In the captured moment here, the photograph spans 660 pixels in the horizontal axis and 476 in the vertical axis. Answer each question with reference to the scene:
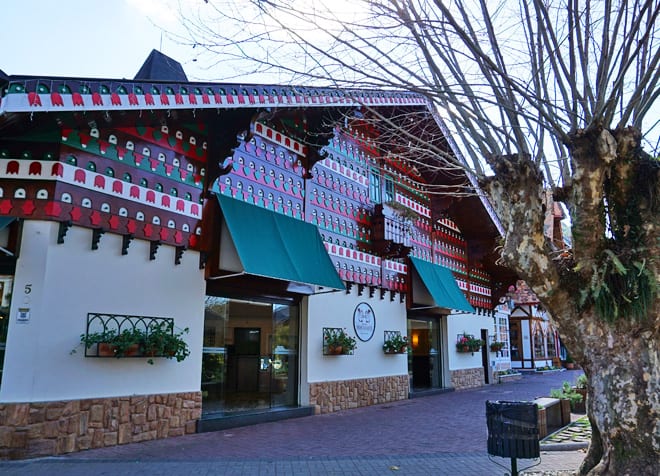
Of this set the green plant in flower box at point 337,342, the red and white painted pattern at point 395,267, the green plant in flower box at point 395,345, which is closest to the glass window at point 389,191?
the red and white painted pattern at point 395,267

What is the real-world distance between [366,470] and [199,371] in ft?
12.8

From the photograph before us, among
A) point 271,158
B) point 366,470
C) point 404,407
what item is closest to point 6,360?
point 366,470

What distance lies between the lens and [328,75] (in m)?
6.38

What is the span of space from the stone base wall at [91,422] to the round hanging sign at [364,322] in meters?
5.27

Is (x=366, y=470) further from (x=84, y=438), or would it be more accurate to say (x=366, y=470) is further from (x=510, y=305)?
(x=510, y=305)

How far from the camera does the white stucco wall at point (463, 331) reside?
18.1 meters

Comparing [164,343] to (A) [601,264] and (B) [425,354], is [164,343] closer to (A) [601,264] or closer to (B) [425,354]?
(A) [601,264]

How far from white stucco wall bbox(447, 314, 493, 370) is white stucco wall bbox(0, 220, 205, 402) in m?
11.1

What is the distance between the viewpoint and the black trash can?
5574mm

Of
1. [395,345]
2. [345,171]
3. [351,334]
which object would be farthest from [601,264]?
[395,345]

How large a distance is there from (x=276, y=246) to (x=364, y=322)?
445cm

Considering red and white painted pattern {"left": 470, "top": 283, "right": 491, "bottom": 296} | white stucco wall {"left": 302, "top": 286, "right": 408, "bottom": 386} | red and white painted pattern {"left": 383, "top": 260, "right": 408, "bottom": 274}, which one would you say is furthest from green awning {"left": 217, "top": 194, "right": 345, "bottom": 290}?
red and white painted pattern {"left": 470, "top": 283, "right": 491, "bottom": 296}

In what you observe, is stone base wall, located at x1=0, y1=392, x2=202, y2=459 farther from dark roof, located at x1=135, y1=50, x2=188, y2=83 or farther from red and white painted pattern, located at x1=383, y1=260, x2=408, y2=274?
dark roof, located at x1=135, y1=50, x2=188, y2=83

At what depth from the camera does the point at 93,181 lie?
793 cm
